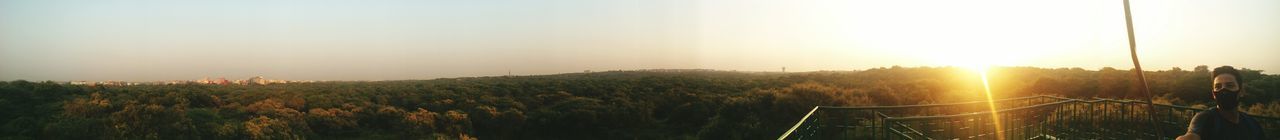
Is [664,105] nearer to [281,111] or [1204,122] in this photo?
[281,111]

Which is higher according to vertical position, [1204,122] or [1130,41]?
[1130,41]

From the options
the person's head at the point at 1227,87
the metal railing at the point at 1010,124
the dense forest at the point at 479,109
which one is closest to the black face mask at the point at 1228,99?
the person's head at the point at 1227,87

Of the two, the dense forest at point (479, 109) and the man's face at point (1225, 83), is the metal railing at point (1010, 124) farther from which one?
the dense forest at point (479, 109)

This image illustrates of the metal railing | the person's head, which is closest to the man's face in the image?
the person's head

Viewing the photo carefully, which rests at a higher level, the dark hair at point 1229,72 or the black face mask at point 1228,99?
the dark hair at point 1229,72

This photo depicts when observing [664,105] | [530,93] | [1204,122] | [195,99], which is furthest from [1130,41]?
[530,93]
